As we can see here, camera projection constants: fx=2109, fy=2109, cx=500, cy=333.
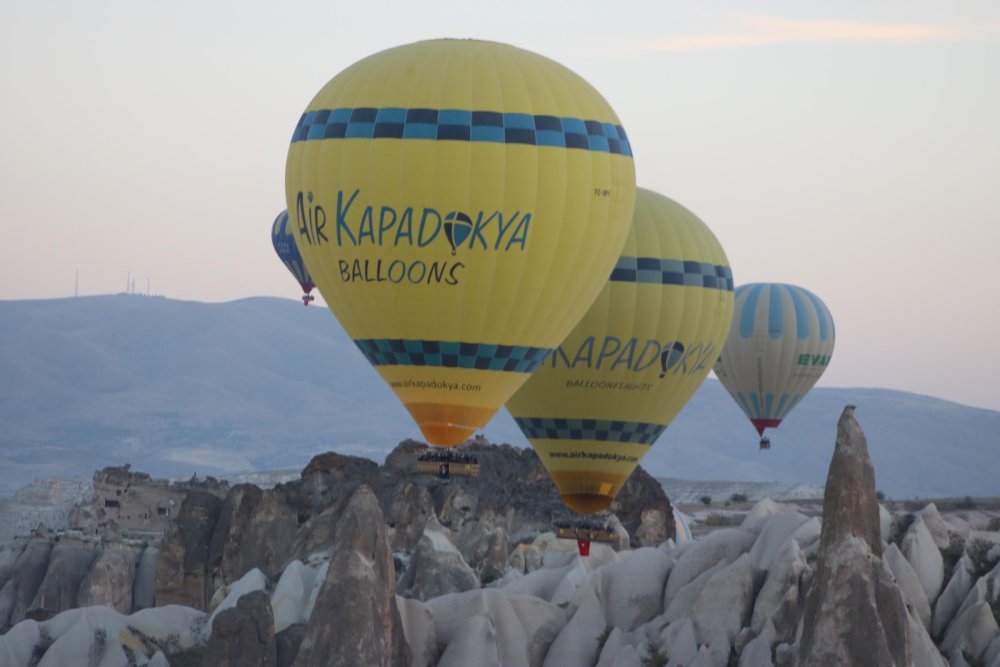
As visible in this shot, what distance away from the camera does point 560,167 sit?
5072 cm

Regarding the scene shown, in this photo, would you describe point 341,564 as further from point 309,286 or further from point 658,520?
point 658,520

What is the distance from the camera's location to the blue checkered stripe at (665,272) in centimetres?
5859

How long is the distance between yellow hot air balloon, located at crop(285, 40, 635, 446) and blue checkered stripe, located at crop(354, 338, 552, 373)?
3cm

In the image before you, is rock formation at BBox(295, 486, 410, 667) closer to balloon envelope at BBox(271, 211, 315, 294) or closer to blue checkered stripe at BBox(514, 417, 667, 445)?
blue checkered stripe at BBox(514, 417, 667, 445)

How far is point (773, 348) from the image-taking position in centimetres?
8544

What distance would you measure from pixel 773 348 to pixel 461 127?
124 ft

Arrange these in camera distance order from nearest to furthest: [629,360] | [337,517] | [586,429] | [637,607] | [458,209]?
[458,209] → [637,607] → [629,360] → [586,429] → [337,517]

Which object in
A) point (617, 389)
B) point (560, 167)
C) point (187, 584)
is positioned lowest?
point (187, 584)

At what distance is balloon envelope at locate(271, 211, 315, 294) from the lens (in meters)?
95.0

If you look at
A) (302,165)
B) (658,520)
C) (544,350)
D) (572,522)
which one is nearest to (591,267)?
(544,350)

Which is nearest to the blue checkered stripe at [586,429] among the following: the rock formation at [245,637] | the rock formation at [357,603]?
the rock formation at [245,637]

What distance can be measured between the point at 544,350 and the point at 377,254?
5.23 meters

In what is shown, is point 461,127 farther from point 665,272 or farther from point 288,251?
point 288,251

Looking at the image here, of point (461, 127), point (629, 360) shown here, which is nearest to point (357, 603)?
point (461, 127)
